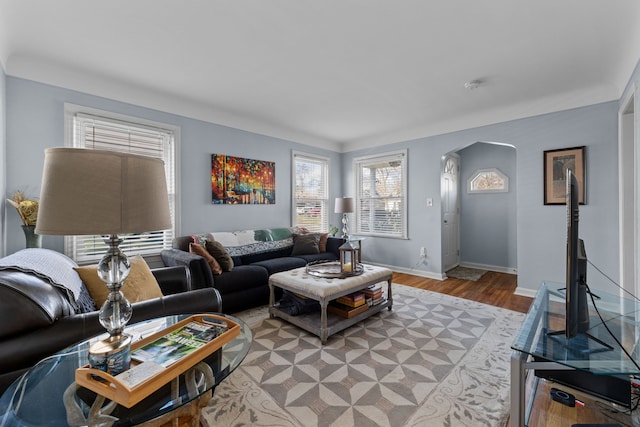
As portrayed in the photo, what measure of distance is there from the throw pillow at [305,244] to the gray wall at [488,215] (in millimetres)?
3239

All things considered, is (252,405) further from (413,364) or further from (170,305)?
(413,364)

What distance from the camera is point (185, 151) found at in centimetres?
363

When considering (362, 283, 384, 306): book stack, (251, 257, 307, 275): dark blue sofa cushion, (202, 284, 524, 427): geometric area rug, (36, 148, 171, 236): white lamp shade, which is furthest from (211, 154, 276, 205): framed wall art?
(36, 148, 171, 236): white lamp shade

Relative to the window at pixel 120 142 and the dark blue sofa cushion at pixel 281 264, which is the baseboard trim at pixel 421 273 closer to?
the dark blue sofa cushion at pixel 281 264

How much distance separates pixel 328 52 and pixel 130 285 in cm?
240

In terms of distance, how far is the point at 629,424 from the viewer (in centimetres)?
140

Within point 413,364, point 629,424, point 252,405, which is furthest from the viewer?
point 413,364

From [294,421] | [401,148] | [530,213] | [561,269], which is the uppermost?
[401,148]

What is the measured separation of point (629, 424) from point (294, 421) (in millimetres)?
1697

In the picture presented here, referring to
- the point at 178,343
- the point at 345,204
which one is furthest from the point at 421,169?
the point at 178,343

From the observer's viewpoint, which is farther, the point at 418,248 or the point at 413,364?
the point at 418,248

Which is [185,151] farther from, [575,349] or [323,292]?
[575,349]

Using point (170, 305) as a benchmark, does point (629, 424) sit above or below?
below

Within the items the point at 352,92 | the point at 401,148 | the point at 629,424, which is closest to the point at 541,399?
the point at 629,424
